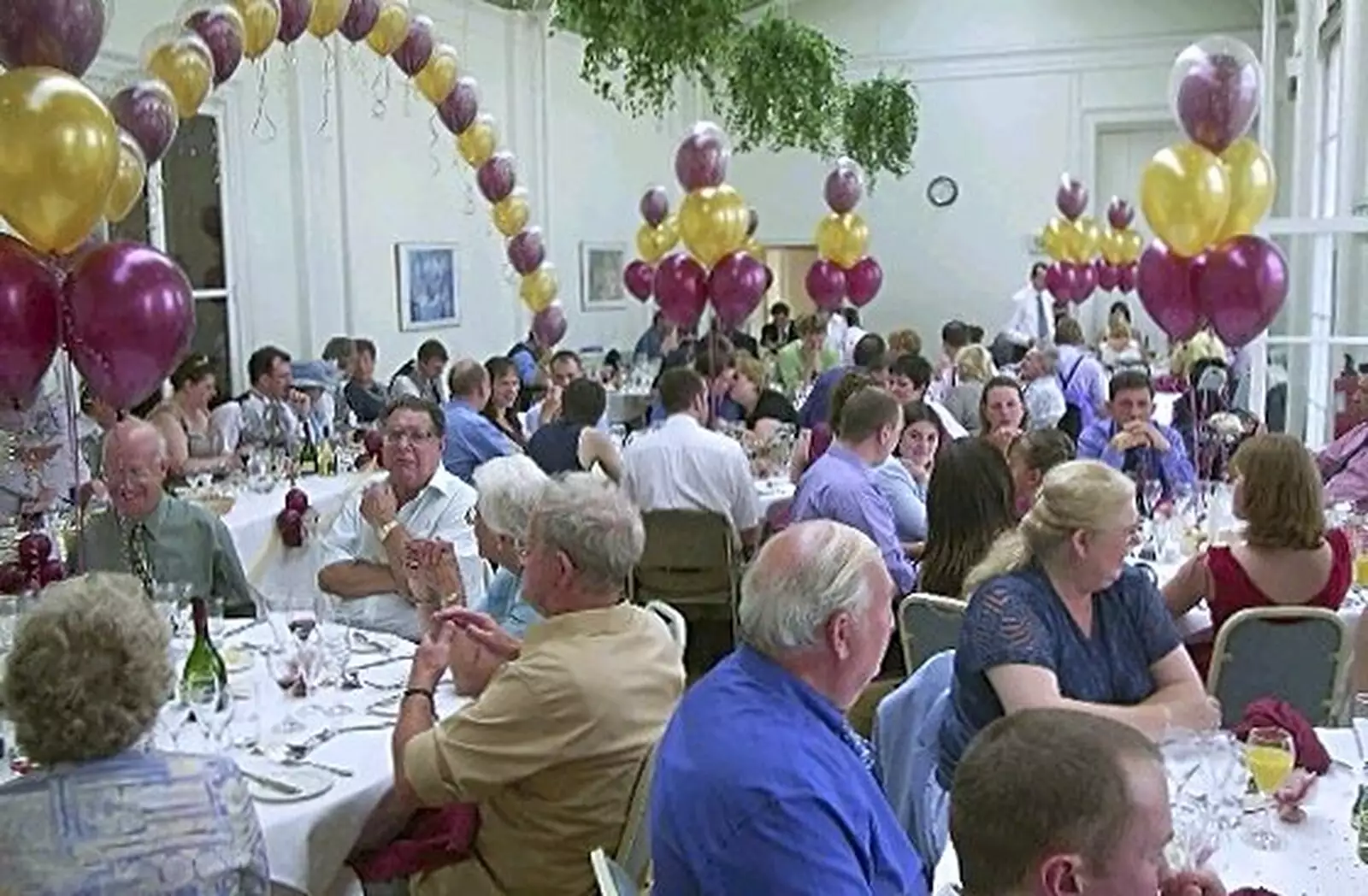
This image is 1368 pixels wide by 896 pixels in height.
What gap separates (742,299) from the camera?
8.39 meters

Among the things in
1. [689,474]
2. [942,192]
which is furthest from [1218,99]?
[942,192]

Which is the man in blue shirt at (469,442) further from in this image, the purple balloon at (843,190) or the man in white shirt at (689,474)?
the purple balloon at (843,190)

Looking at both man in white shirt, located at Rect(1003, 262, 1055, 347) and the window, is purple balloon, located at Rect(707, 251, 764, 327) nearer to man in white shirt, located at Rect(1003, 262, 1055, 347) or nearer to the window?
the window

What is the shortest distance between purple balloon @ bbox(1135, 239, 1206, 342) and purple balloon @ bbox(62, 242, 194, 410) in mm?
4038

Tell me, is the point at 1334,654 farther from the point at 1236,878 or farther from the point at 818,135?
the point at 818,135

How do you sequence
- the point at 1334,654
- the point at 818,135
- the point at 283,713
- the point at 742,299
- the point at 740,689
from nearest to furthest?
the point at 740,689 < the point at 283,713 < the point at 1334,654 < the point at 742,299 < the point at 818,135

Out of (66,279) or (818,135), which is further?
(818,135)

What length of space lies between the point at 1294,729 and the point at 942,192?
14.4 meters

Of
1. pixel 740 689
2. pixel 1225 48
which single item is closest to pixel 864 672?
pixel 740 689

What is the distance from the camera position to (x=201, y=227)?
10102 mm

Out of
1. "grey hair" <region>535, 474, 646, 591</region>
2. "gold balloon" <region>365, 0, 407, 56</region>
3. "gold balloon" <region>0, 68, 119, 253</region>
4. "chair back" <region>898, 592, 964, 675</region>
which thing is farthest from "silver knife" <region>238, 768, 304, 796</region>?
"gold balloon" <region>365, 0, 407, 56</region>

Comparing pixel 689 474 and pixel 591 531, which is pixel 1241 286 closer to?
pixel 689 474

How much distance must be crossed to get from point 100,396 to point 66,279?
361 mm

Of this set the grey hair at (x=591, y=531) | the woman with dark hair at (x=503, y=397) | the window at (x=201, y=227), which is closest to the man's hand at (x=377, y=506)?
the grey hair at (x=591, y=531)
